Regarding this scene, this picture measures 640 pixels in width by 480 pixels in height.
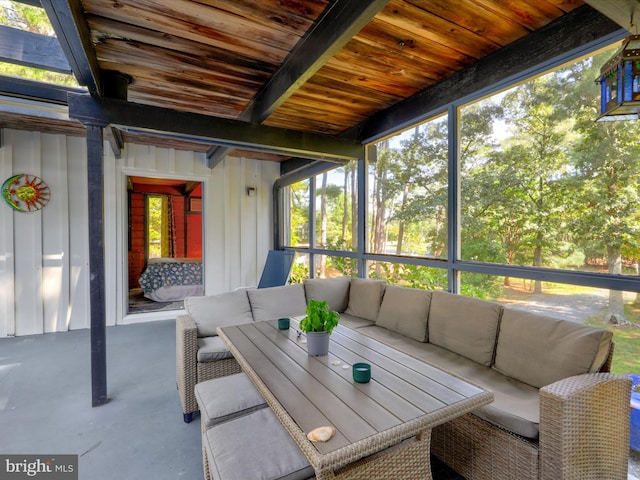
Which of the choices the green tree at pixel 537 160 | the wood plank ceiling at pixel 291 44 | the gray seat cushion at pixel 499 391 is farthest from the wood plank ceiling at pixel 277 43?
the gray seat cushion at pixel 499 391

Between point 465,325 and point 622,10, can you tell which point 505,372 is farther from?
point 622,10

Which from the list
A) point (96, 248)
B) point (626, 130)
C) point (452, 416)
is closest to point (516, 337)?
point (452, 416)

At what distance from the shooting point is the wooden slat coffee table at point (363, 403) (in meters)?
1.03

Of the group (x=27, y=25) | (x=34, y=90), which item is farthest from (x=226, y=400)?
(x=34, y=90)

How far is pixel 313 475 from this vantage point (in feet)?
3.84

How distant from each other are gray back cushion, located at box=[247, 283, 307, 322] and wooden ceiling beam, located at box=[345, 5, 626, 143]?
2.13 metres

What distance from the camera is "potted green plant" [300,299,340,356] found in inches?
67.2

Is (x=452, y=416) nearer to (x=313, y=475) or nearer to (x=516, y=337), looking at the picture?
(x=313, y=475)

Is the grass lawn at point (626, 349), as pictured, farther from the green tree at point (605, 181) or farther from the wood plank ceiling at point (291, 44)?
the wood plank ceiling at point (291, 44)

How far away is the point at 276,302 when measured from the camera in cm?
302

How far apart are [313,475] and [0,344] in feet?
15.5

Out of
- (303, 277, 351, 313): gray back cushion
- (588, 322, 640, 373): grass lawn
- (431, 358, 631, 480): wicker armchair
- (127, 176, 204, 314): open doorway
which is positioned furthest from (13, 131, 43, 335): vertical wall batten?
(588, 322, 640, 373): grass lawn

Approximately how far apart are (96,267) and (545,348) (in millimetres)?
3174

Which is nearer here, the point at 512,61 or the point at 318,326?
the point at 318,326
